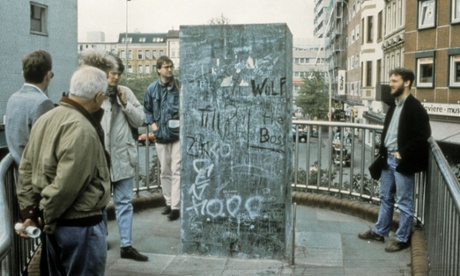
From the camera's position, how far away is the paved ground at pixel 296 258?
201 inches

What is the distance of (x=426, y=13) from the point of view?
33.0 m

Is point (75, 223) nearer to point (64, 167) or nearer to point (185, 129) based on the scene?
point (64, 167)

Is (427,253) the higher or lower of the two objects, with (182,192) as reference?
lower

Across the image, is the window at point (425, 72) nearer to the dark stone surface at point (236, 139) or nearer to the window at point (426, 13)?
the window at point (426, 13)

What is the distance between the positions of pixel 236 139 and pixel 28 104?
194cm

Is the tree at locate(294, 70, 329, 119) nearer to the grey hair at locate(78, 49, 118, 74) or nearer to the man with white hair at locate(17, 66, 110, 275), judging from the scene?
the grey hair at locate(78, 49, 118, 74)

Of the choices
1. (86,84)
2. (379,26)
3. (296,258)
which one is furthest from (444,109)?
(86,84)

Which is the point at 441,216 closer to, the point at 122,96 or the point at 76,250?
the point at 76,250

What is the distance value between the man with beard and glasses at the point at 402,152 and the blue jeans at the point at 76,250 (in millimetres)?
3128

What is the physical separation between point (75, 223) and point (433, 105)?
1220 inches

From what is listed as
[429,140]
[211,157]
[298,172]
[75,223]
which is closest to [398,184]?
[429,140]

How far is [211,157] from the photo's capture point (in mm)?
5434

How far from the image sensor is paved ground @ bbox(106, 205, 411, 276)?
5098mm

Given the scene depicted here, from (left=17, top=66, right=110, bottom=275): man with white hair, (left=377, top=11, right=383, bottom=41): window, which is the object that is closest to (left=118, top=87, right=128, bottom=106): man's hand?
(left=17, top=66, right=110, bottom=275): man with white hair
